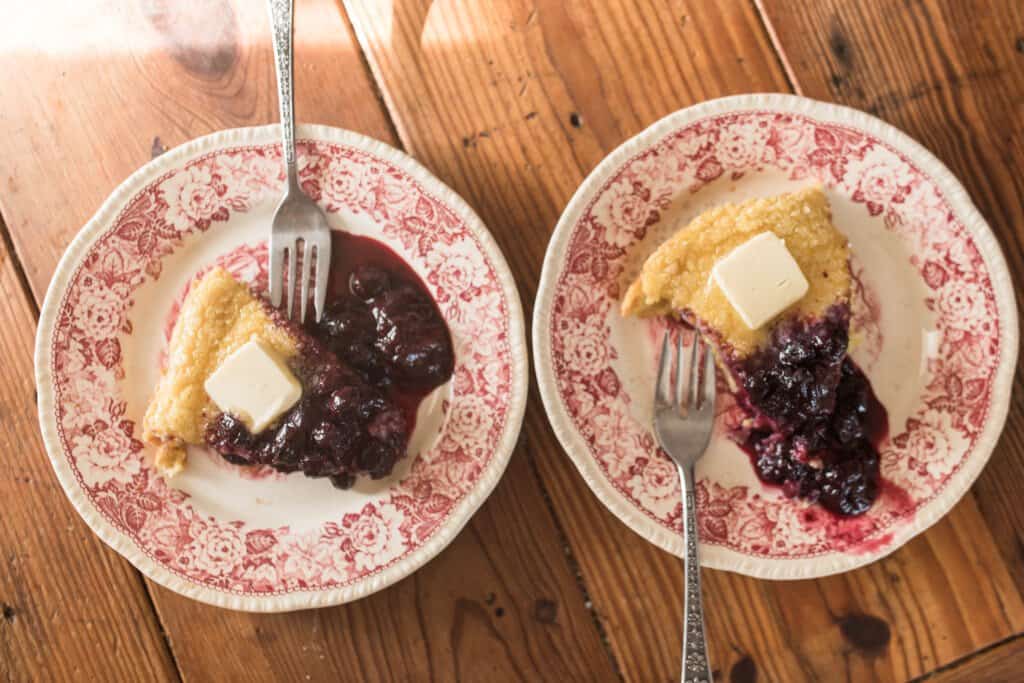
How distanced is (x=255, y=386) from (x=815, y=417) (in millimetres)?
1518

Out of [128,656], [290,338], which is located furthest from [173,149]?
[128,656]

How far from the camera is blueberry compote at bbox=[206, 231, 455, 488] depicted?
87.7 inches

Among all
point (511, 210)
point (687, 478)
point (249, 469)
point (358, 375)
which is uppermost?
point (511, 210)

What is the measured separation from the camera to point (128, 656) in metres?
2.43

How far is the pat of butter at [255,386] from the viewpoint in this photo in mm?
2205

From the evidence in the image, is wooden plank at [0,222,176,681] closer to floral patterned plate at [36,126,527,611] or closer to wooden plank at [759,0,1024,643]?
floral patterned plate at [36,126,527,611]

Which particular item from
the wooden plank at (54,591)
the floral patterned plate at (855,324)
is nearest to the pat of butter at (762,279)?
the floral patterned plate at (855,324)

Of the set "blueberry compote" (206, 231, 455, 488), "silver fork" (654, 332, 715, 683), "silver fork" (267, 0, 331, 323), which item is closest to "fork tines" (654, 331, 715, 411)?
"silver fork" (654, 332, 715, 683)

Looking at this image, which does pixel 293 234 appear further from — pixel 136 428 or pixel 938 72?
pixel 938 72

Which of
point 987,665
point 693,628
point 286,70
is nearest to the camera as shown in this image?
point 693,628

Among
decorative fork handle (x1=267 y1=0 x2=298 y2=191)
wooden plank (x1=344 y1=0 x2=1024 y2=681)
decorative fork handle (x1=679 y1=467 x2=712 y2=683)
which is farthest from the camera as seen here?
wooden plank (x1=344 y1=0 x2=1024 y2=681)

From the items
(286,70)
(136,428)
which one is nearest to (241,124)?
(286,70)

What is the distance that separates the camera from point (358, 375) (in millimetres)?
2295

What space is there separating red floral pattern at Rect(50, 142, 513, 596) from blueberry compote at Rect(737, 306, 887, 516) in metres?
0.72
